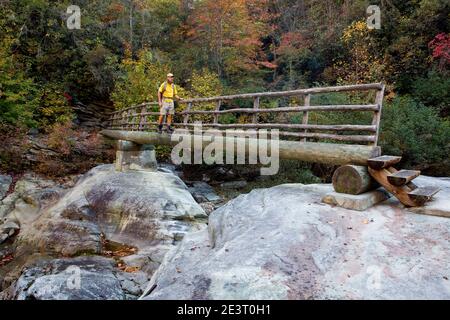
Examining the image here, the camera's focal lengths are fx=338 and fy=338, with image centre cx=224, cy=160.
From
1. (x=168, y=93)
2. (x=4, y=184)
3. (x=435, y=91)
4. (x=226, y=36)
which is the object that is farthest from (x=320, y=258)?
(x=226, y=36)

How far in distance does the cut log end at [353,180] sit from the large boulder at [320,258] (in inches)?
14.8

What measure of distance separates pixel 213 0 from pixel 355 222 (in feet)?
63.9

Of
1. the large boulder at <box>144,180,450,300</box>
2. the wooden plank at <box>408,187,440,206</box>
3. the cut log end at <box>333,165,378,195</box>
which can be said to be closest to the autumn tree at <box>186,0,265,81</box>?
the cut log end at <box>333,165,378,195</box>

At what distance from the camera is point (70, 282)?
5.78m

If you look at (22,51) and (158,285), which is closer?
(158,285)

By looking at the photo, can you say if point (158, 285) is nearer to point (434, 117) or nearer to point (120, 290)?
point (120, 290)

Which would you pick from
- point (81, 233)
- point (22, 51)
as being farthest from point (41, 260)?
point (22, 51)

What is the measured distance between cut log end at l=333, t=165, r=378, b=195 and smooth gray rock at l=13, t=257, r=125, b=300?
4.28m

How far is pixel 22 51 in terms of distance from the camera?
1991 cm

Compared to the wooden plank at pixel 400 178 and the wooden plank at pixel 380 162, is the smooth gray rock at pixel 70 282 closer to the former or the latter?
the wooden plank at pixel 380 162

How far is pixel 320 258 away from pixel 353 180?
2.01 m

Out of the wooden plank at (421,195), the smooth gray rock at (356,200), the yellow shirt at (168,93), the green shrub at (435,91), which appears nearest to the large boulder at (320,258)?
Answer: the smooth gray rock at (356,200)

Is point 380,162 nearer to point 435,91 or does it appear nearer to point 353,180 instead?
point 353,180

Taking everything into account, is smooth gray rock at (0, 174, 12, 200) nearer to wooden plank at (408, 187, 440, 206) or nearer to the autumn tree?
wooden plank at (408, 187, 440, 206)
